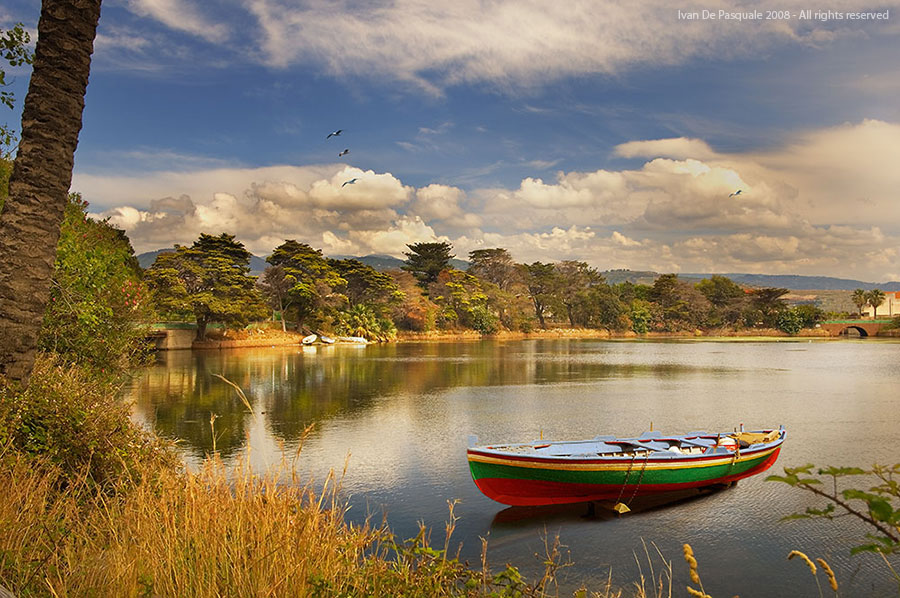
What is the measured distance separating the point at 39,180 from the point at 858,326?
8968cm

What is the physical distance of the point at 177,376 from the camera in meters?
26.8

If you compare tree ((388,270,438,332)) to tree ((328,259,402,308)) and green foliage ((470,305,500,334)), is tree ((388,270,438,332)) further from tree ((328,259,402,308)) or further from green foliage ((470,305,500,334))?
green foliage ((470,305,500,334))

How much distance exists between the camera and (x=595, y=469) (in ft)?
31.2

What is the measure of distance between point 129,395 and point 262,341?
2891 cm

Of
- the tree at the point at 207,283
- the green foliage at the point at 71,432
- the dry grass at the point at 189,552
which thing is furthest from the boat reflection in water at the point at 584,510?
the tree at the point at 207,283

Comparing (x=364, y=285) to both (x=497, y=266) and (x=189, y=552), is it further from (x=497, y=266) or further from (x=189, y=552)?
(x=189, y=552)

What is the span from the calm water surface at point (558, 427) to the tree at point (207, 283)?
25.2 feet

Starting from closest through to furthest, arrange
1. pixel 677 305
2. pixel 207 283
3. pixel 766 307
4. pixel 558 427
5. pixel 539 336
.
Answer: pixel 558 427, pixel 207 283, pixel 539 336, pixel 766 307, pixel 677 305

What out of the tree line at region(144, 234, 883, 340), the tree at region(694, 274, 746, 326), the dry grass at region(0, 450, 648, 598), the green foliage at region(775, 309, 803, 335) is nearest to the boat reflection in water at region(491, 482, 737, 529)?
the dry grass at region(0, 450, 648, 598)

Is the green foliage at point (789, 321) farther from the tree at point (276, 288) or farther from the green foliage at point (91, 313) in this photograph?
the green foliage at point (91, 313)

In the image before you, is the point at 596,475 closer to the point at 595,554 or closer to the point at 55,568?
the point at 595,554

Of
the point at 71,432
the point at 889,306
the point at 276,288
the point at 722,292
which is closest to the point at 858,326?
the point at 722,292

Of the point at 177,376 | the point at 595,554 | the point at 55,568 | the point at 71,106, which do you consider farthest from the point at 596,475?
the point at 177,376

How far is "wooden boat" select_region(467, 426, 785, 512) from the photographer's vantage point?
31.0 feet
